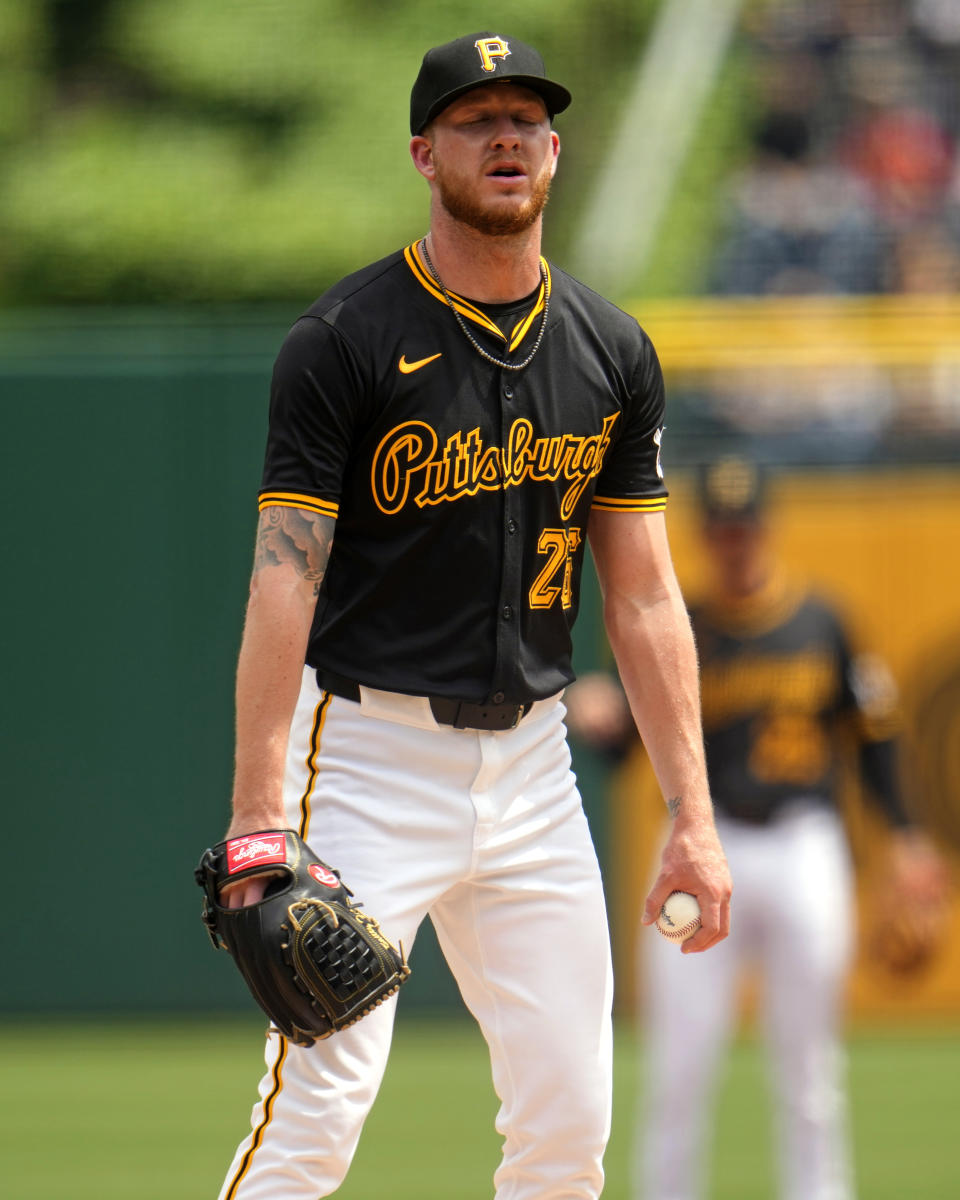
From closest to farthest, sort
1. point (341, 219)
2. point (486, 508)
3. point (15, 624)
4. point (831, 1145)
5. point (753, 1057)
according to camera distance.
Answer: point (486, 508), point (831, 1145), point (753, 1057), point (15, 624), point (341, 219)

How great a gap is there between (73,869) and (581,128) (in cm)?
655

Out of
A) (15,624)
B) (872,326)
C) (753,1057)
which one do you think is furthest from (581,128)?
(753,1057)

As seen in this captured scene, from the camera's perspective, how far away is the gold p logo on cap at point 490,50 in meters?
3.30

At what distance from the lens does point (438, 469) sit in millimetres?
3404

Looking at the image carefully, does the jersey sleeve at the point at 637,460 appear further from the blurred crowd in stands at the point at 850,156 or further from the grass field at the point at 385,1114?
the blurred crowd in stands at the point at 850,156

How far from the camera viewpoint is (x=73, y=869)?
A: 845cm

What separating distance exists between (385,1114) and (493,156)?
4386 millimetres

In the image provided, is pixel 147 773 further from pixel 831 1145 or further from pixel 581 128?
pixel 581 128

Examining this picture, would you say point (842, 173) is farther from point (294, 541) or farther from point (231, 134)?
point (294, 541)

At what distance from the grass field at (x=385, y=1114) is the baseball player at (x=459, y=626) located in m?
2.50

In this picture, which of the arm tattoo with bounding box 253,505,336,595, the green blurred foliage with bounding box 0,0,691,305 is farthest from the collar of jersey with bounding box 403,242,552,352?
the green blurred foliage with bounding box 0,0,691,305

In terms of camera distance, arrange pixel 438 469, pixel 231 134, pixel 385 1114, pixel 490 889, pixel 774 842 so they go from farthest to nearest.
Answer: pixel 231 134 → pixel 385 1114 → pixel 774 842 → pixel 490 889 → pixel 438 469

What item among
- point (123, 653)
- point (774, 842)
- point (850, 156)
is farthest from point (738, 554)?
point (850, 156)

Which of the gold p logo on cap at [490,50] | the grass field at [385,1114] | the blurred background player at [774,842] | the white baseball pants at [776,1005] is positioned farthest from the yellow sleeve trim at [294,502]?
the grass field at [385,1114]
